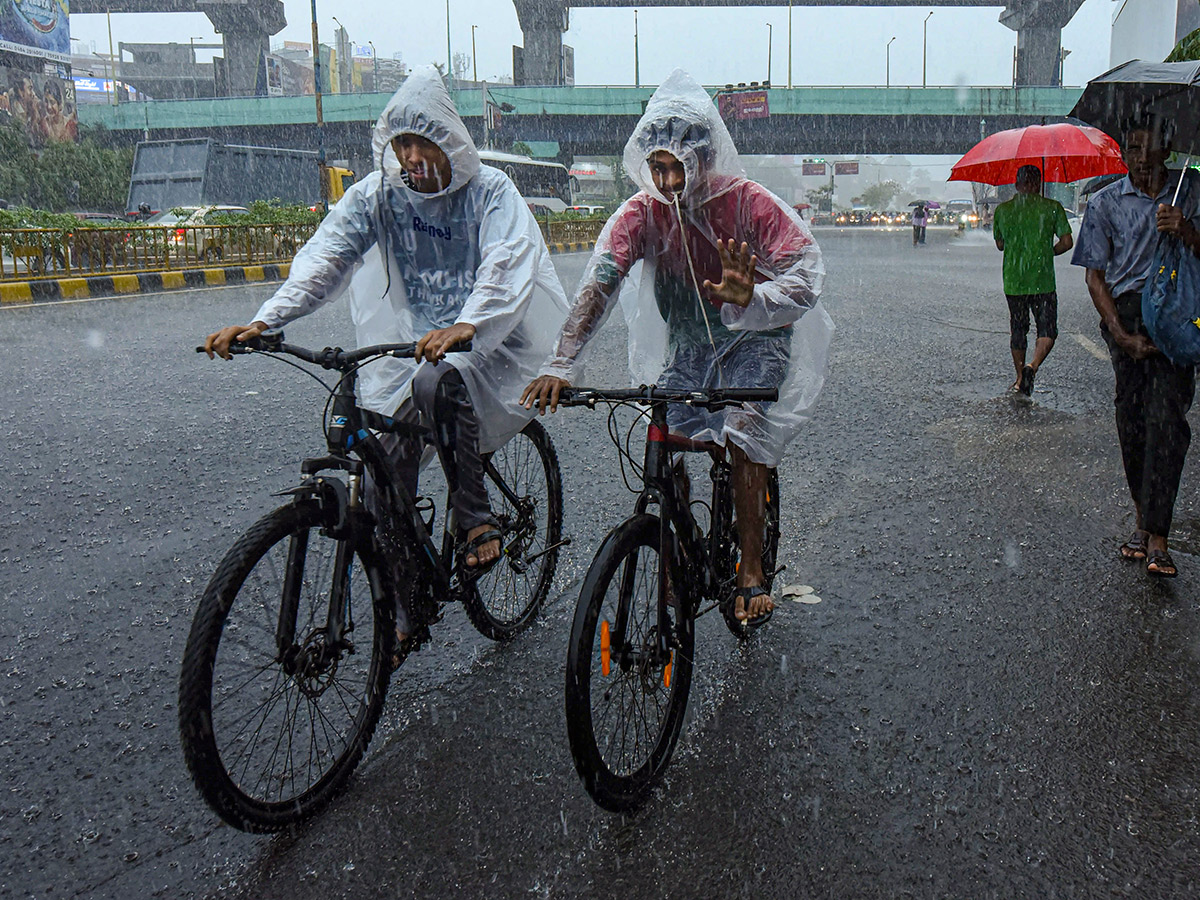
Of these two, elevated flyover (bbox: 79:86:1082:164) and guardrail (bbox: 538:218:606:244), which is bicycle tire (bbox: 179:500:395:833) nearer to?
guardrail (bbox: 538:218:606:244)

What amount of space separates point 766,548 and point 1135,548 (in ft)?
5.46

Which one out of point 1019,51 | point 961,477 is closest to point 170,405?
point 961,477

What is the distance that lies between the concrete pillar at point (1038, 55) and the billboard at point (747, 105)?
18.6 meters

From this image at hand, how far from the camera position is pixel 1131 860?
2324mm

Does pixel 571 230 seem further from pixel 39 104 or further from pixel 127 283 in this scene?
pixel 39 104

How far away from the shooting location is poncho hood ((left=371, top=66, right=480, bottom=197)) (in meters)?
3.13

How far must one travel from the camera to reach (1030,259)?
754cm

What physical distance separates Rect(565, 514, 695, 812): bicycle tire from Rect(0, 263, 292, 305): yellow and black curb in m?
13.0

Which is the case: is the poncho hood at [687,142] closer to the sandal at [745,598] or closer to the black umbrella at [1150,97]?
the sandal at [745,598]

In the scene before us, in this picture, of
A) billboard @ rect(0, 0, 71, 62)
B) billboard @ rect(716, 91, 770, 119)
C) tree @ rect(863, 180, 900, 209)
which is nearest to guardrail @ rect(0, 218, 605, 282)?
billboard @ rect(0, 0, 71, 62)

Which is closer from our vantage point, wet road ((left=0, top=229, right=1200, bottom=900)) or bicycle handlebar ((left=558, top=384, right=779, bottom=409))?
wet road ((left=0, top=229, right=1200, bottom=900))

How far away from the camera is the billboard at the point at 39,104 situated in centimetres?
5050

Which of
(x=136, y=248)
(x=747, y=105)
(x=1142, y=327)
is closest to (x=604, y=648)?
(x=1142, y=327)

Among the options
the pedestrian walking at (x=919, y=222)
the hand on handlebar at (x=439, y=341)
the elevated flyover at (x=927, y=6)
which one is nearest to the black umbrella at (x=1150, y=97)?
the hand on handlebar at (x=439, y=341)
